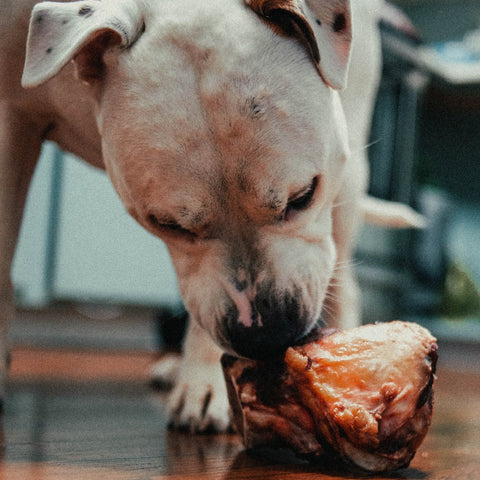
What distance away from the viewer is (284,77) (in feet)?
3.84

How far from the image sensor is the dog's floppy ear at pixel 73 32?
1134mm

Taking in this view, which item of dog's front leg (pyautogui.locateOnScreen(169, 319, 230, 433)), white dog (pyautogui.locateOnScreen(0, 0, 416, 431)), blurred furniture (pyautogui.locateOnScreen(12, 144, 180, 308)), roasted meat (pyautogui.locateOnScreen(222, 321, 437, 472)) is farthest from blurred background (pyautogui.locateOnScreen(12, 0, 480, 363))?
roasted meat (pyautogui.locateOnScreen(222, 321, 437, 472))

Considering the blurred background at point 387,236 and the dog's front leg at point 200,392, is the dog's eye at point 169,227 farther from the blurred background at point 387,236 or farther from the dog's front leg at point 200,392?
the blurred background at point 387,236

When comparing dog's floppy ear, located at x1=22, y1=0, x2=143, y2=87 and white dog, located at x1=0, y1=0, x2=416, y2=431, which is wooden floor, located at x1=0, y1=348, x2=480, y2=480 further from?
dog's floppy ear, located at x1=22, y1=0, x2=143, y2=87

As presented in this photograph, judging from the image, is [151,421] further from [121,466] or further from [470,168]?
[470,168]

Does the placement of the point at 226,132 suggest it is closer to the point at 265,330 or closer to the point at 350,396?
the point at 265,330

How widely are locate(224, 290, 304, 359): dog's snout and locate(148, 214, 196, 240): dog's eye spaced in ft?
0.50

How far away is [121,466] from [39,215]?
2.75 meters

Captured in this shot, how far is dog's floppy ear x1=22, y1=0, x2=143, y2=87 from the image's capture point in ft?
3.72

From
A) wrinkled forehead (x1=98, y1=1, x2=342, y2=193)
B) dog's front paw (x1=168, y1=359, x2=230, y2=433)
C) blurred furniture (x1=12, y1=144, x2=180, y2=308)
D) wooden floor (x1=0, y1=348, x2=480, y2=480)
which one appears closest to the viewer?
wooden floor (x1=0, y1=348, x2=480, y2=480)

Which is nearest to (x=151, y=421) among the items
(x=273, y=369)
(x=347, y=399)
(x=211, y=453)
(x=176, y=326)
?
(x=211, y=453)

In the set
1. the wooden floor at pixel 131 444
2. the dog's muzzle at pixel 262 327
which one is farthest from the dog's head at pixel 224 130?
the wooden floor at pixel 131 444

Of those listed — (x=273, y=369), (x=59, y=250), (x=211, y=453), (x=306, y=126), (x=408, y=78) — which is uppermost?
(x=306, y=126)

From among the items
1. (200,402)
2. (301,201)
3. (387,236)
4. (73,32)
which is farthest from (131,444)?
(387,236)
